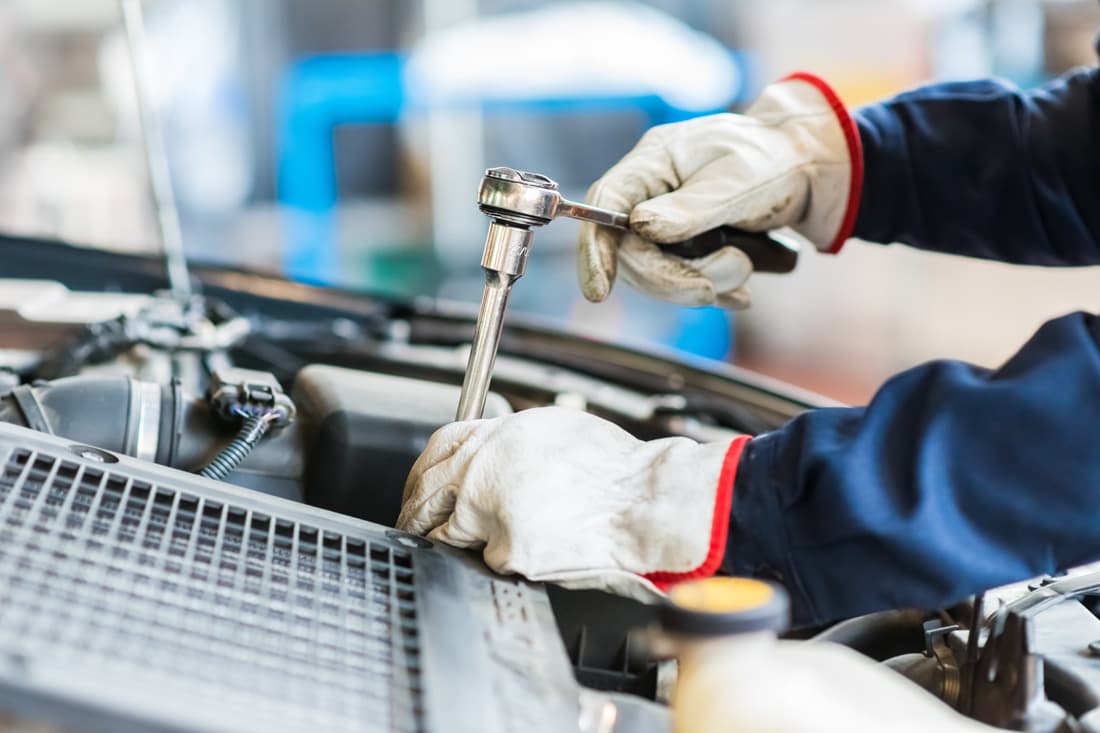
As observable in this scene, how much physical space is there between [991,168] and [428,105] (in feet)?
14.6

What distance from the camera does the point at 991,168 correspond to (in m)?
1.08

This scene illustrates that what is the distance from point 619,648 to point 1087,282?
A: 4.24 meters

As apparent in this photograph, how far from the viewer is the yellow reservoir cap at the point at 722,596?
0.47 metres

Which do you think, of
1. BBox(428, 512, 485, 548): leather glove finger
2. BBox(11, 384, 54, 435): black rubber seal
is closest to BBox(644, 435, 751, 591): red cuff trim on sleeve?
BBox(428, 512, 485, 548): leather glove finger

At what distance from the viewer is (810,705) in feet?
1.56

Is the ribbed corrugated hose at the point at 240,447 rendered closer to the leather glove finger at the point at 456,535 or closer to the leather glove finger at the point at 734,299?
the leather glove finger at the point at 456,535

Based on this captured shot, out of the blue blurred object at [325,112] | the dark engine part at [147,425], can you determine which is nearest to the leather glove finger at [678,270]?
the dark engine part at [147,425]

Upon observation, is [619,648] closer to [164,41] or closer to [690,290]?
[690,290]

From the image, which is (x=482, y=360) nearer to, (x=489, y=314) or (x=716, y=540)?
(x=489, y=314)

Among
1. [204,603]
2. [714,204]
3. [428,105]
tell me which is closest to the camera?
[204,603]

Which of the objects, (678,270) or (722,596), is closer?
(722,596)

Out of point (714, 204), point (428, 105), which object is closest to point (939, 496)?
point (714, 204)

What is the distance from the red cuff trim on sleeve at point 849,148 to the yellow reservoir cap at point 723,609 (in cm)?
67

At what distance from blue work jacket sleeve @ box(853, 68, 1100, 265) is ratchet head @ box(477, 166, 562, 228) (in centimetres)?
43
